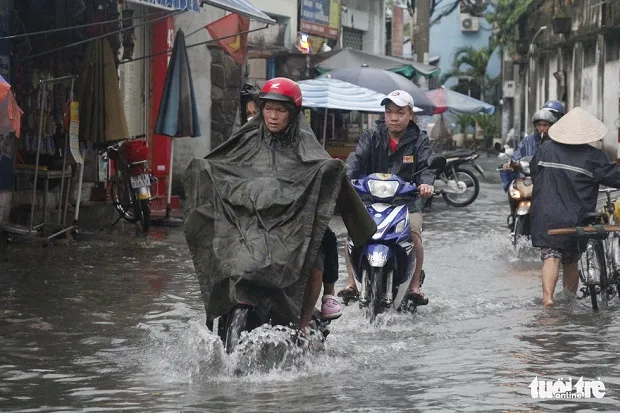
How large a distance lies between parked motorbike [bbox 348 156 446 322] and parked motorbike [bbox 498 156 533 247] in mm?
4910

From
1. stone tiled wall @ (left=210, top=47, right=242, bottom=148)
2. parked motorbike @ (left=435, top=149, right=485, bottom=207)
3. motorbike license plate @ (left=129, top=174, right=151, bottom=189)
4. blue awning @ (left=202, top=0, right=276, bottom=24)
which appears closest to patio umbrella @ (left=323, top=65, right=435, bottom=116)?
parked motorbike @ (left=435, top=149, right=485, bottom=207)

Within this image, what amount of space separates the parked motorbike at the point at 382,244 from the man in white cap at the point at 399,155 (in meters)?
0.23

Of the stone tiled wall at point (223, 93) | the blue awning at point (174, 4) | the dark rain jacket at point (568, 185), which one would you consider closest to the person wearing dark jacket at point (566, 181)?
the dark rain jacket at point (568, 185)

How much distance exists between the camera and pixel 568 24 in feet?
133

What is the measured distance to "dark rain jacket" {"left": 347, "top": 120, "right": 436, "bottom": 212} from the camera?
9.90 m

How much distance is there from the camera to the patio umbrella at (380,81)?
77.6 feet

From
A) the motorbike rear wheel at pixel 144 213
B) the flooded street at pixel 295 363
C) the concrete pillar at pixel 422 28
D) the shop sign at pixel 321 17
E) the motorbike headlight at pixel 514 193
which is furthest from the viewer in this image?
the concrete pillar at pixel 422 28

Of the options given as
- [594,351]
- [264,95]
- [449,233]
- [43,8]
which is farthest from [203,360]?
[449,233]

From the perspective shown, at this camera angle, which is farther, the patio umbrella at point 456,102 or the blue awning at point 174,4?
the patio umbrella at point 456,102

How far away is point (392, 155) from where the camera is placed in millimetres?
9953

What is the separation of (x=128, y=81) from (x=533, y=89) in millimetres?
35201

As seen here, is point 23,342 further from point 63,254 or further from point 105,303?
point 63,254

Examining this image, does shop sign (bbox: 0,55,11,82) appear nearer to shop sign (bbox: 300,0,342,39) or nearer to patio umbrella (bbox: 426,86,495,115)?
shop sign (bbox: 300,0,342,39)

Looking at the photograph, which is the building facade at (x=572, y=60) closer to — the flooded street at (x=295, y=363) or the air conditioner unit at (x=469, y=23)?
the air conditioner unit at (x=469, y=23)
